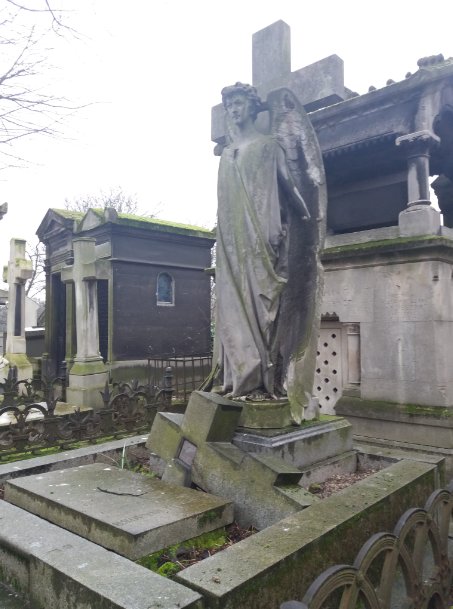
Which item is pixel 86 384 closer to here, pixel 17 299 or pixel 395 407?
pixel 17 299

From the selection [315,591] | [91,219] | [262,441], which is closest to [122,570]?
[315,591]

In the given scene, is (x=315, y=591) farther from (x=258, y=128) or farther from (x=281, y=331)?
(x=258, y=128)

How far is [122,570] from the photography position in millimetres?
2229

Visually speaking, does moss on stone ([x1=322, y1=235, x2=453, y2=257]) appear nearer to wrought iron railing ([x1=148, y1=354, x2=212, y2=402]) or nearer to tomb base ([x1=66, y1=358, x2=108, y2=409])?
tomb base ([x1=66, y1=358, x2=108, y2=409])

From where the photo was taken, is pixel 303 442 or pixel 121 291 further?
pixel 121 291

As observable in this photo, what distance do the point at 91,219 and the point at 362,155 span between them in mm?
8572

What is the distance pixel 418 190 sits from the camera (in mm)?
6699

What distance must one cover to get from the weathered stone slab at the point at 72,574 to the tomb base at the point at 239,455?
1104 mm

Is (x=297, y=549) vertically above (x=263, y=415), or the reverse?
(x=263, y=415)

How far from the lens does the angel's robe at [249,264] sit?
3.95 metres

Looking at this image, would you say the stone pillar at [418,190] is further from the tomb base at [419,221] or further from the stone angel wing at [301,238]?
the stone angel wing at [301,238]

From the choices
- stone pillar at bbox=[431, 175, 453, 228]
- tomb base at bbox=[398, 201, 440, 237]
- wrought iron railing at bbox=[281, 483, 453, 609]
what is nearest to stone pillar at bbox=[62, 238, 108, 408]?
tomb base at bbox=[398, 201, 440, 237]

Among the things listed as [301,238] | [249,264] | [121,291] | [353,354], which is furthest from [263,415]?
[121,291]

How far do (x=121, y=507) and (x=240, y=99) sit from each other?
138 inches
